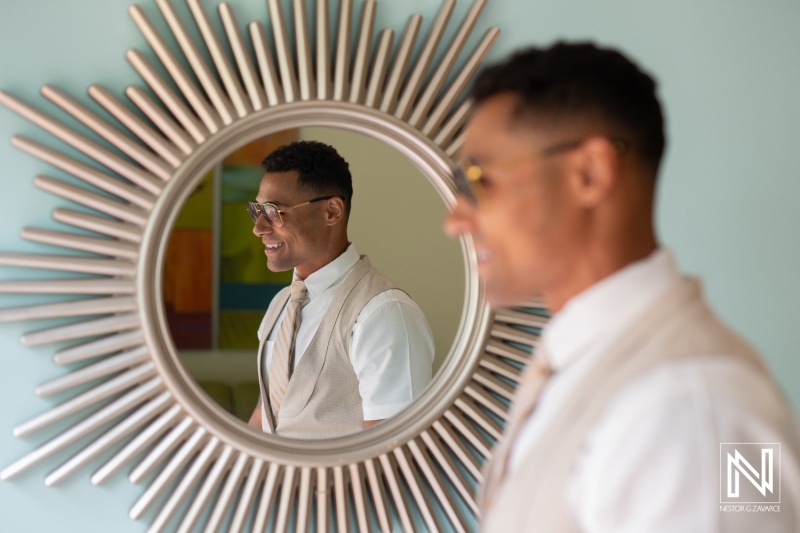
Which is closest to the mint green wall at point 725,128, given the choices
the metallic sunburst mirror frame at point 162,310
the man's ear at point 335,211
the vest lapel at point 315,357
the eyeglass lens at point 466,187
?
the metallic sunburst mirror frame at point 162,310

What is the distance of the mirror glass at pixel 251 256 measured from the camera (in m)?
1.09

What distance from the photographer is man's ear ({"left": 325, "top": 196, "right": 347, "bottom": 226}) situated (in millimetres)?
1141

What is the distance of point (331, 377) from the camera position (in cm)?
115

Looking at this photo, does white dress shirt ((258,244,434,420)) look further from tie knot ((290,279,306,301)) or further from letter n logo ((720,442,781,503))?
letter n logo ((720,442,781,503))

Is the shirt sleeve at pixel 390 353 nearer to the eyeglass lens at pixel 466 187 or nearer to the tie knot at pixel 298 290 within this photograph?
the tie knot at pixel 298 290

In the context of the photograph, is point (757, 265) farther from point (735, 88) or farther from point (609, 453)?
point (609, 453)

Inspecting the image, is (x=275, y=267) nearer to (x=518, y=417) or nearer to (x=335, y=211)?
(x=335, y=211)

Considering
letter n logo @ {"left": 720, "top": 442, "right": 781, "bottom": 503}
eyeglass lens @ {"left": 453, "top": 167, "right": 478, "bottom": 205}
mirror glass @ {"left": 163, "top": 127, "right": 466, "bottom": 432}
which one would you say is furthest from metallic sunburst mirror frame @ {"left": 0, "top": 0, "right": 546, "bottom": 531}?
letter n logo @ {"left": 720, "top": 442, "right": 781, "bottom": 503}

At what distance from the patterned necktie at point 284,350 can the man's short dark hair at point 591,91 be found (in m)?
0.52

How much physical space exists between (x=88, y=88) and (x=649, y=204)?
2.43 ft

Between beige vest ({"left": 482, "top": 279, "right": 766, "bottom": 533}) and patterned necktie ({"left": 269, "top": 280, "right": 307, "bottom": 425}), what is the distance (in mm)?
545

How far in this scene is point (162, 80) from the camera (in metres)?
1.06

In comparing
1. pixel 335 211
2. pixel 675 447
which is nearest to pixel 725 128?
pixel 335 211

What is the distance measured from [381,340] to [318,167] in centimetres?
27
